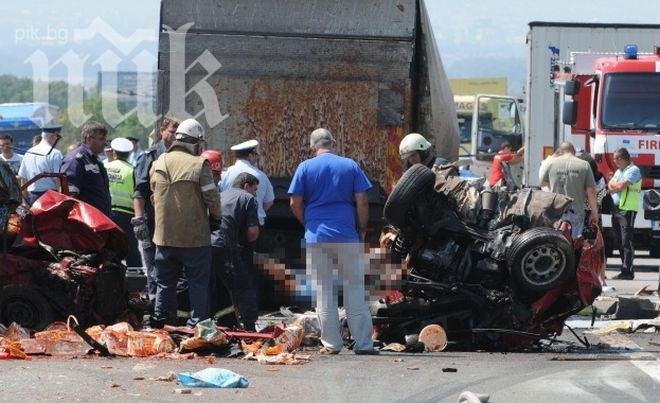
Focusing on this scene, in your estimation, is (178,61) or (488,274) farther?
(178,61)

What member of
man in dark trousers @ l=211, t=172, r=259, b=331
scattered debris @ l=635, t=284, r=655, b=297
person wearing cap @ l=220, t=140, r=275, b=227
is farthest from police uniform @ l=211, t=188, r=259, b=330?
scattered debris @ l=635, t=284, r=655, b=297

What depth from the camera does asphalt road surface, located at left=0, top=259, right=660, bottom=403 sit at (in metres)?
8.98

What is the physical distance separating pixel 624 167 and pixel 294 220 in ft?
21.1

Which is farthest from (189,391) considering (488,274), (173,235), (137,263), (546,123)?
(546,123)

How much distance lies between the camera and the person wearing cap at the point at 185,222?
1116cm

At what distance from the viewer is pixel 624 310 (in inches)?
543

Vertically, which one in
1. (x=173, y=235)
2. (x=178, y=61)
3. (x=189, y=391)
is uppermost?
(x=178, y=61)

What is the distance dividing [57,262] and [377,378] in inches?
122

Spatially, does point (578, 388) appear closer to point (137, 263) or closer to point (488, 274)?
point (488, 274)

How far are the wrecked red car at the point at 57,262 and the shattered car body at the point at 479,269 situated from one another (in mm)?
2162

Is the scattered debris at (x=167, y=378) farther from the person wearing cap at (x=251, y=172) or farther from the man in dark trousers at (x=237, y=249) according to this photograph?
the person wearing cap at (x=251, y=172)

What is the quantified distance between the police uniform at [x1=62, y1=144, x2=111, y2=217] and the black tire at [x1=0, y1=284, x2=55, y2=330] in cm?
226

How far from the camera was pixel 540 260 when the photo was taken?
1101cm

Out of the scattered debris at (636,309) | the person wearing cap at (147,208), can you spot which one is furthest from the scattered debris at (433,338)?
the scattered debris at (636,309)
